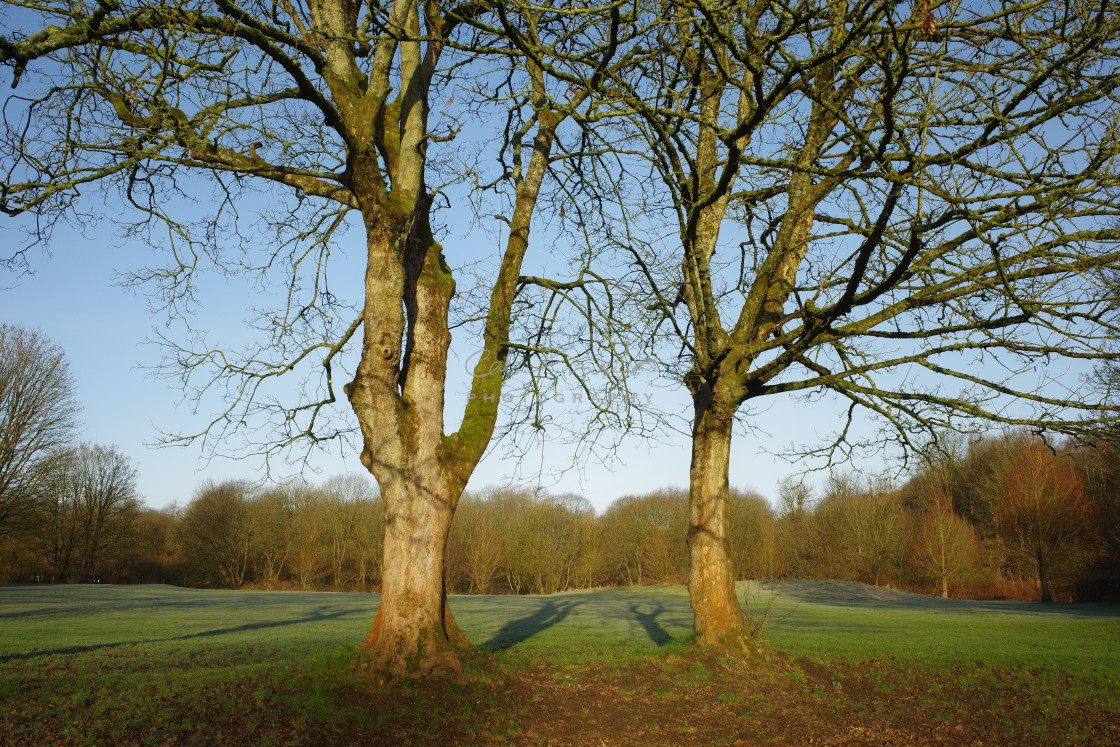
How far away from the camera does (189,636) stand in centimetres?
1330

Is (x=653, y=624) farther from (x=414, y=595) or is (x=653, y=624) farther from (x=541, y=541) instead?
(x=541, y=541)

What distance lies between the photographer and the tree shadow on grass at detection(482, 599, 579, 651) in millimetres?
11733

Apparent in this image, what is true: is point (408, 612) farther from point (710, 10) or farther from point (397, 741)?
point (710, 10)

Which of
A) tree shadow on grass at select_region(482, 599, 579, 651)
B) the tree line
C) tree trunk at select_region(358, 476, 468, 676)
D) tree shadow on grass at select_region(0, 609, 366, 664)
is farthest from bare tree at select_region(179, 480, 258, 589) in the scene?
tree trunk at select_region(358, 476, 468, 676)

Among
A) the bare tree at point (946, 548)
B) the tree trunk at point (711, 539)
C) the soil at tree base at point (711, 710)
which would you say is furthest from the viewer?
the bare tree at point (946, 548)

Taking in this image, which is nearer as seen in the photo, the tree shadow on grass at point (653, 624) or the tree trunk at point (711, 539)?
the tree trunk at point (711, 539)

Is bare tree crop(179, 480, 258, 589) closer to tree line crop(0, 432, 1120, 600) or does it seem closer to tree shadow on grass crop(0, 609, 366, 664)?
tree line crop(0, 432, 1120, 600)

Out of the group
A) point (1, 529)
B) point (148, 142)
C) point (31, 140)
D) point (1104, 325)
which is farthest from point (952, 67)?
point (1, 529)

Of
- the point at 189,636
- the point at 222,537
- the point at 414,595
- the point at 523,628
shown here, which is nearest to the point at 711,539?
the point at 414,595

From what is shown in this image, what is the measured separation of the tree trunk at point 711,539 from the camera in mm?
8336

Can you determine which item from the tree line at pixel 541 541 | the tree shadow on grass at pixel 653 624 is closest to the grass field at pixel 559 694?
the tree shadow on grass at pixel 653 624

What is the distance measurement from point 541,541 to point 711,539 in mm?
41961

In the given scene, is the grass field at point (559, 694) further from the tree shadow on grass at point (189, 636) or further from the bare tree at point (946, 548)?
the bare tree at point (946, 548)

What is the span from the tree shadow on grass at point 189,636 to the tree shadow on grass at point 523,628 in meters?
5.77
